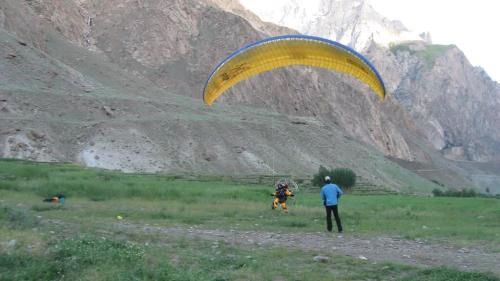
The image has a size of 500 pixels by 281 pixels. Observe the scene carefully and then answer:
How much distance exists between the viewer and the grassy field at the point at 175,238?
7.72 m

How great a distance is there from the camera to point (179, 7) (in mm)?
93688

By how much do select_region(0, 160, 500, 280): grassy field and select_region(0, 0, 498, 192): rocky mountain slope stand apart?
20.6 m

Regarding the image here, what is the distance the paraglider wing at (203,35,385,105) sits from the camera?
20.7 metres

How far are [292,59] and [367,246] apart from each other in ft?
40.8

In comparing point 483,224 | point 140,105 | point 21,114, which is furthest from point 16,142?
point 483,224

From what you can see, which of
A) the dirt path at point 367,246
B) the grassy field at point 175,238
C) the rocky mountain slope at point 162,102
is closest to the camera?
the grassy field at point 175,238

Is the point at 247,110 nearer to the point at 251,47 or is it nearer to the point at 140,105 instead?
the point at 140,105

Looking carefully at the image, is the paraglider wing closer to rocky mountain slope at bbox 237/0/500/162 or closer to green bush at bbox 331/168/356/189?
green bush at bbox 331/168/356/189

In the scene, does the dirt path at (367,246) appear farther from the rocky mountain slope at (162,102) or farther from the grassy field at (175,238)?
the rocky mountain slope at (162,102)

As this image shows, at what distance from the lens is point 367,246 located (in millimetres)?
11367

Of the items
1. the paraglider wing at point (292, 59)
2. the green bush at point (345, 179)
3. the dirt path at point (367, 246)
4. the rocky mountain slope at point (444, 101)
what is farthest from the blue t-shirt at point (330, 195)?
the rocky mountain slope at point (444, 101)

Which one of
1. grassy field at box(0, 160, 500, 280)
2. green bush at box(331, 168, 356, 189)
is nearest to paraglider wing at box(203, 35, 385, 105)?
grassy field at box(0, 160, 500, 280)

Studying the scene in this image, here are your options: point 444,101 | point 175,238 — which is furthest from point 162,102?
point 444,101

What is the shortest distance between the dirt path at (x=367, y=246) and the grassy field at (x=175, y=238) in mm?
709
